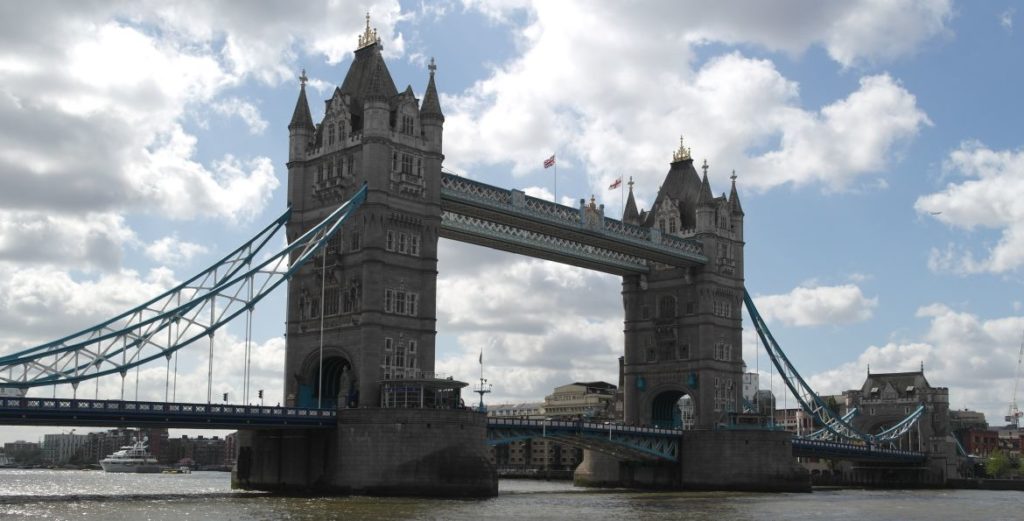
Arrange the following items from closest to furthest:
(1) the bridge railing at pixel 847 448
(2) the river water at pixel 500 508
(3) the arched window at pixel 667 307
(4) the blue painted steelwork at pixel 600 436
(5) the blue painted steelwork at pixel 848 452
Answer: (2) the river water at pixel 500 508
(4) the blue painted steelwork at pixel 600 436
(3) the arched window at pixel 667 307
(1) the bridge railing at pixel 847 448
(5) the blue painted steelwork at pixel 848 452

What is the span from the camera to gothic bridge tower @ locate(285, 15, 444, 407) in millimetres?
89938

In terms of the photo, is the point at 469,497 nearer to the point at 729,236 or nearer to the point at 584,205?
the point at 584,205

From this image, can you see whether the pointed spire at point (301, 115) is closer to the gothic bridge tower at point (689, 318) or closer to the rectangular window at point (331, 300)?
the rectangular window at point (331, 300)

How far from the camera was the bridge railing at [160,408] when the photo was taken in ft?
232

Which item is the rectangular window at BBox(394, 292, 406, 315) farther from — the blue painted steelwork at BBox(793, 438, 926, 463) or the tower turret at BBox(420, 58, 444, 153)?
the blue painted steelwork at BBox(793, 438, 926, 463)

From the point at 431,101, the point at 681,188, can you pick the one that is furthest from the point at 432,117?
the point at 681,188

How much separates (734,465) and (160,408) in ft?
183

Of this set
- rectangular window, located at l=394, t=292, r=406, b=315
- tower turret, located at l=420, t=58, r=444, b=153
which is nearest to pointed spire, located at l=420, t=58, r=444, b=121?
tower turret, located at l=420, t=58, r=444, b=153

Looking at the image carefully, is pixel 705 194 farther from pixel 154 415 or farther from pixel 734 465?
pixel 154 415

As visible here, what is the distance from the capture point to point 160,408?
248 ft

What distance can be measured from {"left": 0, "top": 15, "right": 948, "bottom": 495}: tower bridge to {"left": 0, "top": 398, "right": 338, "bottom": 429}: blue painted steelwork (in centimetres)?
12

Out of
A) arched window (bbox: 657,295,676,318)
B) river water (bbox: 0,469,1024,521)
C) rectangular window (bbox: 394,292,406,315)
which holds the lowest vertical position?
river water (bbox: 0,469,1024,521)

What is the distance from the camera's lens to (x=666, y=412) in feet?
421

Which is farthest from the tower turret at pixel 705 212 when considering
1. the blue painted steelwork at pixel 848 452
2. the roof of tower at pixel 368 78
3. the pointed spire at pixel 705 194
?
the roof of tower at pixel 368 78
